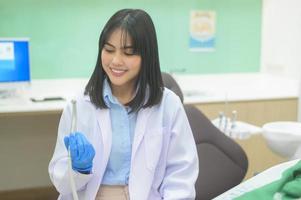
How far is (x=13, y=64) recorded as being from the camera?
297 centimetres

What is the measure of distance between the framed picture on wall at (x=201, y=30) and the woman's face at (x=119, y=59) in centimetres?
225

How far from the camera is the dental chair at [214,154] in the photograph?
2.10 metres

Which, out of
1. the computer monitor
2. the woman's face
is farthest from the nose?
the computer monitor

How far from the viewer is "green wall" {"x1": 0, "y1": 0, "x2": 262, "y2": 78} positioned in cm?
316

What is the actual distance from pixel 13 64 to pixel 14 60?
0.10 ft

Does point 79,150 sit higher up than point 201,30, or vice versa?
point 201,30

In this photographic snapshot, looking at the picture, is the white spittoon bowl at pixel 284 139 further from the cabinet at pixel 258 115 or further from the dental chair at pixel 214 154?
the cabinet at pixel 258 115

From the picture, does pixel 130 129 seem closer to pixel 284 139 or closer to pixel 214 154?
pixel 214 154

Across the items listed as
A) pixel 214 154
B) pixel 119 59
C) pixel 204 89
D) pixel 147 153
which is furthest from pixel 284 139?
pixel 204 89

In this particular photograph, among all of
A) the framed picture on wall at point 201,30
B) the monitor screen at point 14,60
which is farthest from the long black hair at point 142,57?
the framed picture on wall at point 201,30

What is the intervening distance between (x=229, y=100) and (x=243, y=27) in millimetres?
890

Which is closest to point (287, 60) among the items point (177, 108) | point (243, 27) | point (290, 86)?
point (290, 86)

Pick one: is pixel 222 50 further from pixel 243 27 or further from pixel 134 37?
pixel 134 37

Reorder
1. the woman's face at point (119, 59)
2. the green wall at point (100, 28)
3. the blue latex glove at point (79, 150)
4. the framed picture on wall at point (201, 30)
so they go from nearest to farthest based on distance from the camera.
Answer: the blue latex glove at point (79, 150) < the woman's face at point (119, 59) < the green wall at point (100, 28) < the framed picture on wall at point (201, 30)
